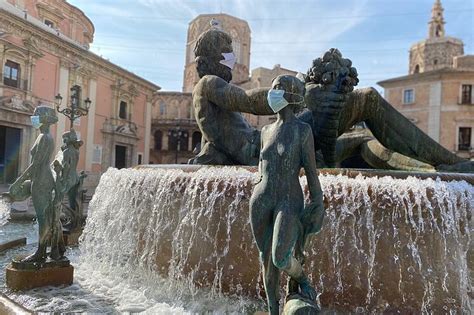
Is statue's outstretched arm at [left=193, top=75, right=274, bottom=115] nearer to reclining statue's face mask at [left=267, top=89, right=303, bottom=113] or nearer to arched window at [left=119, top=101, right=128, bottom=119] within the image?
reclining statue's face mask at [left=267, top=89, right=303, bottom=113]

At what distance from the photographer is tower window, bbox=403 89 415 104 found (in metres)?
33.2

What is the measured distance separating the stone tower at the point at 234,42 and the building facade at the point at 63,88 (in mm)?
18985

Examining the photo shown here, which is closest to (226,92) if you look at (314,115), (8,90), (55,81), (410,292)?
(314,115)

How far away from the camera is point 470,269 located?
11.1 feet

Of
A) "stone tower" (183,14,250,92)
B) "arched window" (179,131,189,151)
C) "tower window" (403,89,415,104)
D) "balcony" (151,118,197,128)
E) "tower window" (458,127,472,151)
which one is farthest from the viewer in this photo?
"stone tower" (183,14,250,92)

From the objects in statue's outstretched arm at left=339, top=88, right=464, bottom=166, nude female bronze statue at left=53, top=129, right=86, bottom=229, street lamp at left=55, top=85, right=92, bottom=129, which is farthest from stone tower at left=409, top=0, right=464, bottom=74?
nude female bronze statue at left=53, top=129, right=86, bottom=229

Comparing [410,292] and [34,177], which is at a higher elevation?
[34,177]

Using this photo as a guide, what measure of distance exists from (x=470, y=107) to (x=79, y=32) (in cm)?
2987

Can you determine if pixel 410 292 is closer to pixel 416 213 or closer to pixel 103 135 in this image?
pixel 416 213

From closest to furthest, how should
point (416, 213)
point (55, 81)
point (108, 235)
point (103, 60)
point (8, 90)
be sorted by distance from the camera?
point (416, 213) < point (108, 235) < point (8, 90) < point (55, 81) < point (103, 60)

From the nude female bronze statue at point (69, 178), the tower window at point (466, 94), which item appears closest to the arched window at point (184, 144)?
the tower window at point (466, 94)

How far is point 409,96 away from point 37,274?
3403cm

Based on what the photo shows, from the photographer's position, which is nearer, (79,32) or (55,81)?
(55,81)

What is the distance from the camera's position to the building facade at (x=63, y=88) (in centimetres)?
2117
